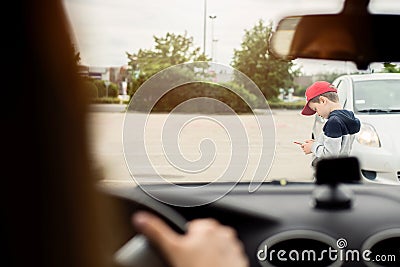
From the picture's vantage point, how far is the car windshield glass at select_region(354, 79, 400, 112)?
2.37 m

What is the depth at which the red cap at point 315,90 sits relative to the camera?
2320 millimetres

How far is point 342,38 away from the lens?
1611 mm

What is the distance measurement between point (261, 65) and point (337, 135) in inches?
13.7

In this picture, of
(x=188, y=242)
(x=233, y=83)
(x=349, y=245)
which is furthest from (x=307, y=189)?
(x=188, y=242)

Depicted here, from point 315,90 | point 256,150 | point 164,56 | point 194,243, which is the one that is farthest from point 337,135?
point 194,243

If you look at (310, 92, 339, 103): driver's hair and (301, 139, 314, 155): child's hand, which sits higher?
(310, 92, 339, 103): driver's hair

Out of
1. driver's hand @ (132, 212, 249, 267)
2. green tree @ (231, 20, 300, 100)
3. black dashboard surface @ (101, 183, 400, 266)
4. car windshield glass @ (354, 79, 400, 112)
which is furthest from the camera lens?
car windshield glass @ (354, 79, 400, 112)

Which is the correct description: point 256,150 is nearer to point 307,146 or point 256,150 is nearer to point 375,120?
point 307,146

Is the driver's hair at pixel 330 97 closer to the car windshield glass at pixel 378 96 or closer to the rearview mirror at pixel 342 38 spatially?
the car windshield glass at pixel 378 96

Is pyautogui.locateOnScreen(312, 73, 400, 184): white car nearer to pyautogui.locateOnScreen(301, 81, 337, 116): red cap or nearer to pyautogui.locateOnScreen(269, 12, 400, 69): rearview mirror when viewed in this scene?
pyautogui.locateOnScreen(301, 81, 337, 116): red cap

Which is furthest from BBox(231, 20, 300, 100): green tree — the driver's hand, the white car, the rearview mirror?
the driver's hand

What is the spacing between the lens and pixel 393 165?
2.45m

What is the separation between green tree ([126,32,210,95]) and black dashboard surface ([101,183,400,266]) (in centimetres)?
37

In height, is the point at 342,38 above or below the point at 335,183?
above
